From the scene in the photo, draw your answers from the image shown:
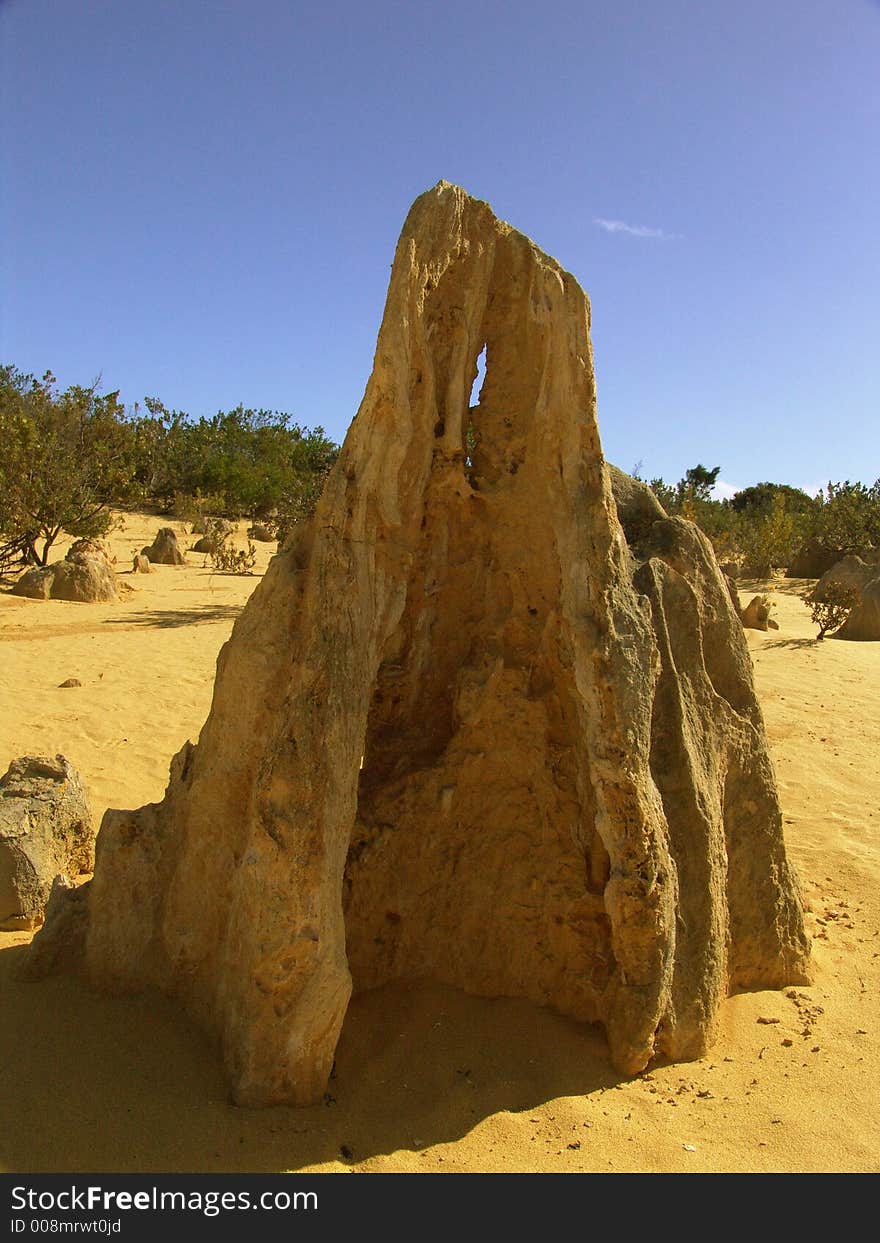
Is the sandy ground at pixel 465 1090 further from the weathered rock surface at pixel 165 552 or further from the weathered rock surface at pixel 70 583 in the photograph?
the weathered rock surface at pixel 165 552

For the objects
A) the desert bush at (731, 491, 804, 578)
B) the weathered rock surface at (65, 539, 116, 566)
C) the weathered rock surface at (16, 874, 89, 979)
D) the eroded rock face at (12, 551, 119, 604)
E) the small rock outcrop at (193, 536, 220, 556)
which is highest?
the desert bush at (731, 491, 804, 578)

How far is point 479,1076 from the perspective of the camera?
3.24 meters

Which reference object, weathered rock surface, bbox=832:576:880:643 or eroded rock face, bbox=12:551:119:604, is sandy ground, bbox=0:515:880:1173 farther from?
eroded rock face, bbox=12:551:119:604

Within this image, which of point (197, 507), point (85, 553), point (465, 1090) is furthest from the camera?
point (197, 507)

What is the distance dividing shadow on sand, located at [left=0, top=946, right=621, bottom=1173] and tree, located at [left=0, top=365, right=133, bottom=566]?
12186mm

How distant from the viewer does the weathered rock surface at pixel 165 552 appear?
18.7 metres

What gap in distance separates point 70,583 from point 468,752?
11.5 meters

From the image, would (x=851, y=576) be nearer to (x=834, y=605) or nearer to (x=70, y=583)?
(x=834, y=605)

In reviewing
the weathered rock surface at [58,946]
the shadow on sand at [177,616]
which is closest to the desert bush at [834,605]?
the shadow on sand at [177,616]

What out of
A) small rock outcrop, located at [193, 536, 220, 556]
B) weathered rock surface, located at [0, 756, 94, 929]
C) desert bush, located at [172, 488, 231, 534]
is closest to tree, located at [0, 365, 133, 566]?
small rock outcrop, located at [193, 536, 220, 556]

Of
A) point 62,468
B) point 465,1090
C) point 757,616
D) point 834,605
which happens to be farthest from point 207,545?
point 465,1090

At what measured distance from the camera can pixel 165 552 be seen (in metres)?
18.8

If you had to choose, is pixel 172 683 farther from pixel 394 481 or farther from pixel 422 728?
pixel 394 481

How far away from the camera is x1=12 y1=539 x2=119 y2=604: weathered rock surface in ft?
44.7
